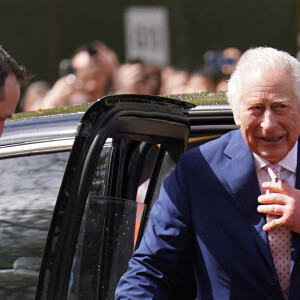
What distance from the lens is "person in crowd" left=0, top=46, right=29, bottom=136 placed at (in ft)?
9.38

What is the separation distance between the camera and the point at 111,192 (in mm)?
3146

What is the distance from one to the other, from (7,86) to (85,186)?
0.43 m

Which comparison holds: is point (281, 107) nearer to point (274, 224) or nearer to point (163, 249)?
point (274, 224)

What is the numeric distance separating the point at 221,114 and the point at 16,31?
14.0m

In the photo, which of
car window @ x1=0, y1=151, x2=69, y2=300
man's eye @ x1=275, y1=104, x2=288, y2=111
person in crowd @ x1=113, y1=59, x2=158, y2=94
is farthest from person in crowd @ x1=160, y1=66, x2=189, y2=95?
man's eye @ x1=275, y1=104, x2=288, y2=111

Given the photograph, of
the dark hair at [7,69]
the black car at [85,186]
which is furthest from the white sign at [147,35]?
the dark hair at [7,69]

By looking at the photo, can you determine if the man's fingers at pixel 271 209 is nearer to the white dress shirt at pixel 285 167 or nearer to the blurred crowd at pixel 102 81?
the white dress shirt at pixel 285 167

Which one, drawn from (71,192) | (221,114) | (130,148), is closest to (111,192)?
(130,148)

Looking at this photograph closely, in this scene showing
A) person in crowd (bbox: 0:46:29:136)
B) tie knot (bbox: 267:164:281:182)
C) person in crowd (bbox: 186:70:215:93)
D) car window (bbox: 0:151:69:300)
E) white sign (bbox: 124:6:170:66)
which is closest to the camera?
tie knot (bbox: 267:164:281:182)

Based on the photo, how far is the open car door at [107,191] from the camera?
273cm

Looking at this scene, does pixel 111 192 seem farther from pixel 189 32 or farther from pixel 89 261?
pixel 189 32

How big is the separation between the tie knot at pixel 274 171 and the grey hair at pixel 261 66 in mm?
198

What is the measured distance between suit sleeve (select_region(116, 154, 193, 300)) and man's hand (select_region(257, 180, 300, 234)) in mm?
268

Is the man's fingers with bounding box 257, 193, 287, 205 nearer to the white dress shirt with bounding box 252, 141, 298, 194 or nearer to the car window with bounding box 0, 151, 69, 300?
the white dress shirt with bounding box 252, 141, 298, 194
